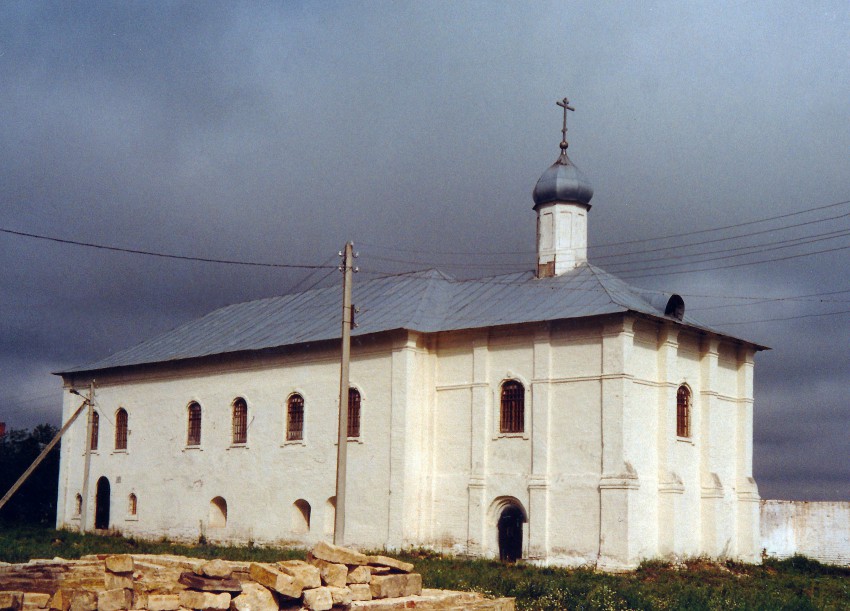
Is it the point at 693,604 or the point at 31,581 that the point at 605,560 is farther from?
the point at 31,581

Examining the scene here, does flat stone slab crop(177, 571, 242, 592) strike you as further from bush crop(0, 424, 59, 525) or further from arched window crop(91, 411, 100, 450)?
bush crop(0, 424, 59, 525)

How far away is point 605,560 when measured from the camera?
22031 mm

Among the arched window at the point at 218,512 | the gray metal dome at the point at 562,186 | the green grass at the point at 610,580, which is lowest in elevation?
the green grass at the point at 610,580

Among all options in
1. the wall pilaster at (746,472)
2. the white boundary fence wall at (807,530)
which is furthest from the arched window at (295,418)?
the white boundary fence wall at (807,530)

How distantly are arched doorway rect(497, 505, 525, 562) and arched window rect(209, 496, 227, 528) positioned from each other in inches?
353

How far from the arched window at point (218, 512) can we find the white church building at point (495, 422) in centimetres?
6

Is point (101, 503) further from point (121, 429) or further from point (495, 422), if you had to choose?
point (495, 422)

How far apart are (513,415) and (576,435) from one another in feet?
5.85

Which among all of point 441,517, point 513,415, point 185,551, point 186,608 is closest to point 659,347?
point 513,415

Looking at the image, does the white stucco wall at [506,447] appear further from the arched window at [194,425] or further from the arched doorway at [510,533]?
the arched window at [194,425]

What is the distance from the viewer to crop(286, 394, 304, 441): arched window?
27.5 m

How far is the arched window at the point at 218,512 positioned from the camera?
29.4 metres

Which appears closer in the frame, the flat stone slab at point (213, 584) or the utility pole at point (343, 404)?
the flat stone slab at point (213, 584)

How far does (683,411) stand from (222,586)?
50.4ft
